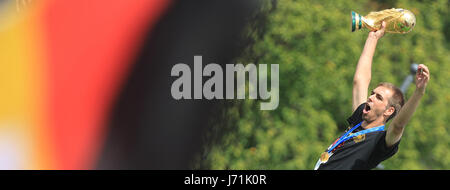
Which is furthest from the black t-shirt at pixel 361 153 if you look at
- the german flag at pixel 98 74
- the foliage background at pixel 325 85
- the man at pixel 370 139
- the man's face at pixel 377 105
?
the foliage background at pixel 325 85

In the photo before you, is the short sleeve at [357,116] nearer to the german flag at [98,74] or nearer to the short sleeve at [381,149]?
the short sleeve at [381,149]

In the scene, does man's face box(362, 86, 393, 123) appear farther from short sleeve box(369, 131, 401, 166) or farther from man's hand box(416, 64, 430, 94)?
man's hand box(416, 64, 430, 94)

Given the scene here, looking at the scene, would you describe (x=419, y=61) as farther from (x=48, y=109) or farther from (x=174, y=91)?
(x=48, y=109)

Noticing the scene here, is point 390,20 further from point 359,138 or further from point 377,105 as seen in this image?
point 359,138

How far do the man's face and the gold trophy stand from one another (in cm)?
35

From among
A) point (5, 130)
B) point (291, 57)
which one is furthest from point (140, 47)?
point (291, 57)

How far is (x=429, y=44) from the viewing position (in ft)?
22.2

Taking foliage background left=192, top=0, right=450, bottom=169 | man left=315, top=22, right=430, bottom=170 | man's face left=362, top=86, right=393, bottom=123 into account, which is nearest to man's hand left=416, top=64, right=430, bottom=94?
man left=315, top=22, right=430, bottom=170

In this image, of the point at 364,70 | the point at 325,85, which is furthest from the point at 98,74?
the point at 325,85

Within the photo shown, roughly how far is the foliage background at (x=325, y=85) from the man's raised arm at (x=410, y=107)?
2.79 meters

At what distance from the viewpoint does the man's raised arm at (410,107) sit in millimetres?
3092

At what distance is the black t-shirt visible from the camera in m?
3.59

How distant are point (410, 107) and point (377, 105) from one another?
525 millimetres

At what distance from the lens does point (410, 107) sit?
316cm
